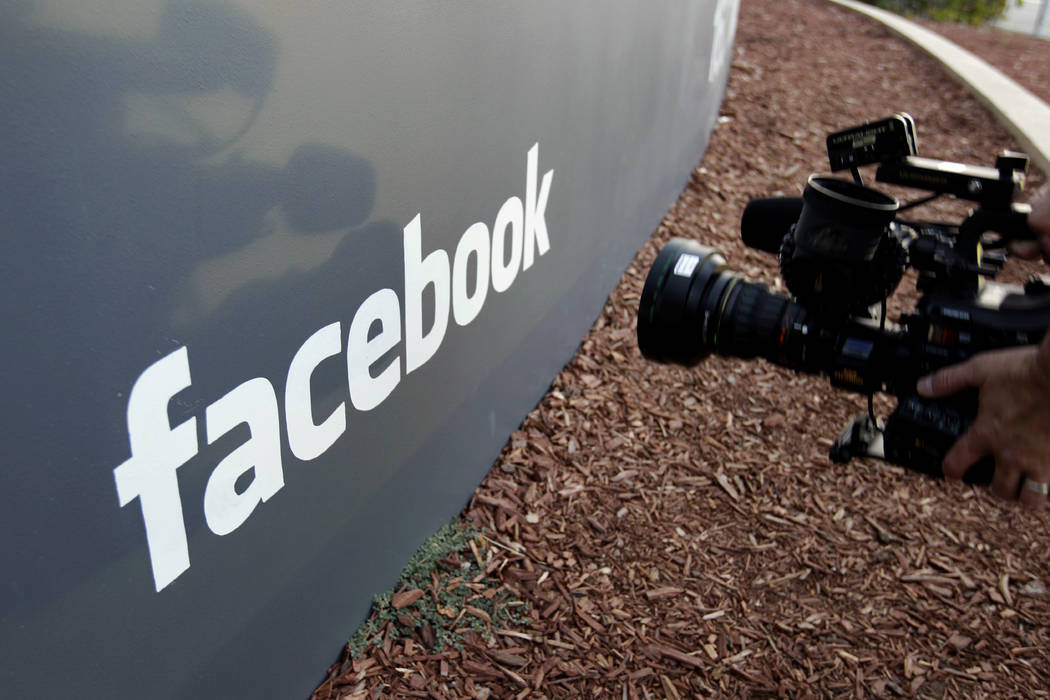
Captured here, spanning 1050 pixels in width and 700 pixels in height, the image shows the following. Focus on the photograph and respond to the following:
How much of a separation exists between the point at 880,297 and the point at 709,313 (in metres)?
0.41

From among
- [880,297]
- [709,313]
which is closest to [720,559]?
[709,313]

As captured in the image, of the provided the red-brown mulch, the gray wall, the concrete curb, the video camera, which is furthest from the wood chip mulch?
the red-brown mulch

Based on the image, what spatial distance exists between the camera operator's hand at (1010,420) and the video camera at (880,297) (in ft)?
0.17

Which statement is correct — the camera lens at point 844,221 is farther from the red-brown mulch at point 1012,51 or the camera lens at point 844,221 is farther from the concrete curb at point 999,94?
the red-brown mulch at point 1012,51

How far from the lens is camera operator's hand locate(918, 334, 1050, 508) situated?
163 cm

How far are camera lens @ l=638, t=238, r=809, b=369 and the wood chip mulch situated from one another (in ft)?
2.91

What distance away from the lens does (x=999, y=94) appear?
25.2 feet

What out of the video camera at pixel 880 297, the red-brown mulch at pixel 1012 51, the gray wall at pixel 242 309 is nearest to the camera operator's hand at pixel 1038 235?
the video camera at pixel 880 297

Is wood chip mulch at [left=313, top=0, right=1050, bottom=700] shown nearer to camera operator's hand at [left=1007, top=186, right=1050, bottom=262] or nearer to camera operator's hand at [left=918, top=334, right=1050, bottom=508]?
camera operator's hand at [left=918, top=334, right=1050, bottom=508]

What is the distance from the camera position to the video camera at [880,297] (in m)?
1.90

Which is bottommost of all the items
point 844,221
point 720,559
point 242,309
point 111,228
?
point 720,559

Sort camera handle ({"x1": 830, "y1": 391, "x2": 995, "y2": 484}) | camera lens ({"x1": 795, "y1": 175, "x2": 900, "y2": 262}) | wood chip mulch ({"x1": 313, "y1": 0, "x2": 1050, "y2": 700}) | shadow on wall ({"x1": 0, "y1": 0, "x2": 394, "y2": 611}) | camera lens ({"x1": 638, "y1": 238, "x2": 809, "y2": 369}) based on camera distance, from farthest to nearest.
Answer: wood chip mulch ({"x1": 313, "y1": 0, "x2": 1050, "y2": 700}) → camera lens ({"x1": 638, "y1": 238, "x2": 809, "y2": 369}) → camera lens ({"x1": 795, "y1": 175, "x2": 900, "y2": 262}) → camera handle ({"x1": 830, "y1": 391, "x2": 995, "y2": 484}) → shadow on wall ({"x1": 0, "y1": 0, "x2": 394, "y2": 611})

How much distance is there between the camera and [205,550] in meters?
1.71

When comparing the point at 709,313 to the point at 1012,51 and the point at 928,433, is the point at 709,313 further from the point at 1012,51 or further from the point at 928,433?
the point at 1012,51
